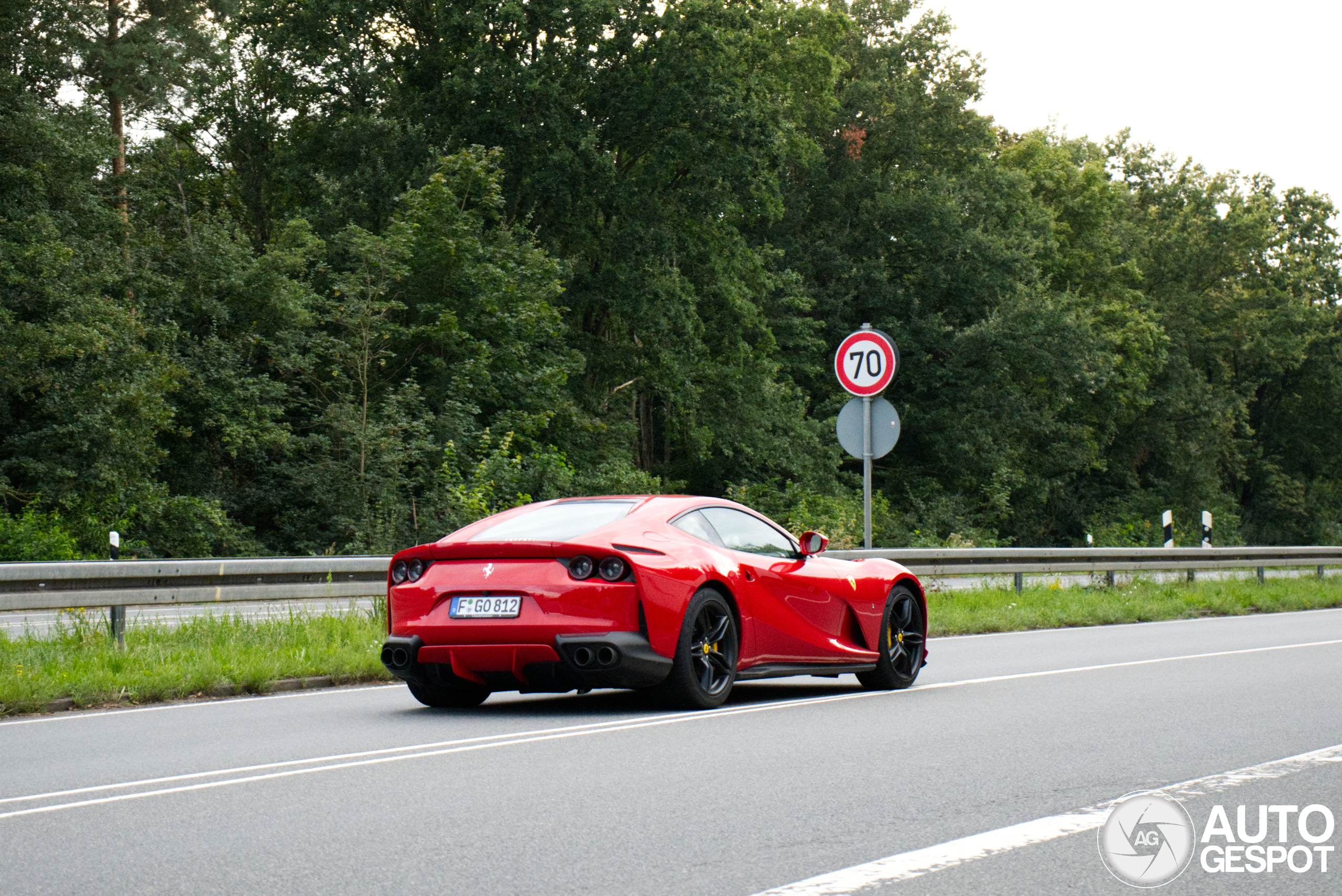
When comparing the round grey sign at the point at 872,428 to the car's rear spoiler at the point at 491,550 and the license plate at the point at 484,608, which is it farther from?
the license plate at the point at 484,608

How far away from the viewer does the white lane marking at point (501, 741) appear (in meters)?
6.21

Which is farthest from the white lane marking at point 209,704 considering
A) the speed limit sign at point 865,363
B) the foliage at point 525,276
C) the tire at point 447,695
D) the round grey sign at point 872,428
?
the foliage at point 525,276

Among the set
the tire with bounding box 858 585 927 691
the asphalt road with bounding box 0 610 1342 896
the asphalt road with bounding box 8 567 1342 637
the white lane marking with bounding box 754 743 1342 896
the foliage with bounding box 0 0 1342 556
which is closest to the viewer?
the white lane marking with bounding box 754 743 1342 896

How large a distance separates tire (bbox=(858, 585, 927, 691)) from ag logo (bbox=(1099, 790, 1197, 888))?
4.30 meters

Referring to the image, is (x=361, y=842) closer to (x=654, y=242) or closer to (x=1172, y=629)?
(x=1172, y=629)

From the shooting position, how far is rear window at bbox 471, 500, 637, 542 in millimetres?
8898

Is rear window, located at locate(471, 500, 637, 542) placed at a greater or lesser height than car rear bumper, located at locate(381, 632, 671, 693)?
greater

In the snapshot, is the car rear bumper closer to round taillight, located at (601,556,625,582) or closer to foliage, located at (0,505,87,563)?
round taillight, located at (601,556,625,582)

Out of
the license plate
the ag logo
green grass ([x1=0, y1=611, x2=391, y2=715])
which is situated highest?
the license plate

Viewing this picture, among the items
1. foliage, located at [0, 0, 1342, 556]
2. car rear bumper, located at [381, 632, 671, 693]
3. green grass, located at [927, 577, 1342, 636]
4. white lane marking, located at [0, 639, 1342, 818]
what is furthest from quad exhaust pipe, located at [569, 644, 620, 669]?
foliage, located at [0, 0, 1342, 556]

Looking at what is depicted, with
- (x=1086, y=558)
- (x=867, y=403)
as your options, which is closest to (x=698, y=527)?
(x=867, y=403)

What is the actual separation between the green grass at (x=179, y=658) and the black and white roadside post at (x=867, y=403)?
5365 mm

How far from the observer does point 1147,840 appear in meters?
5.24

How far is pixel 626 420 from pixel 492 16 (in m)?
9.87
